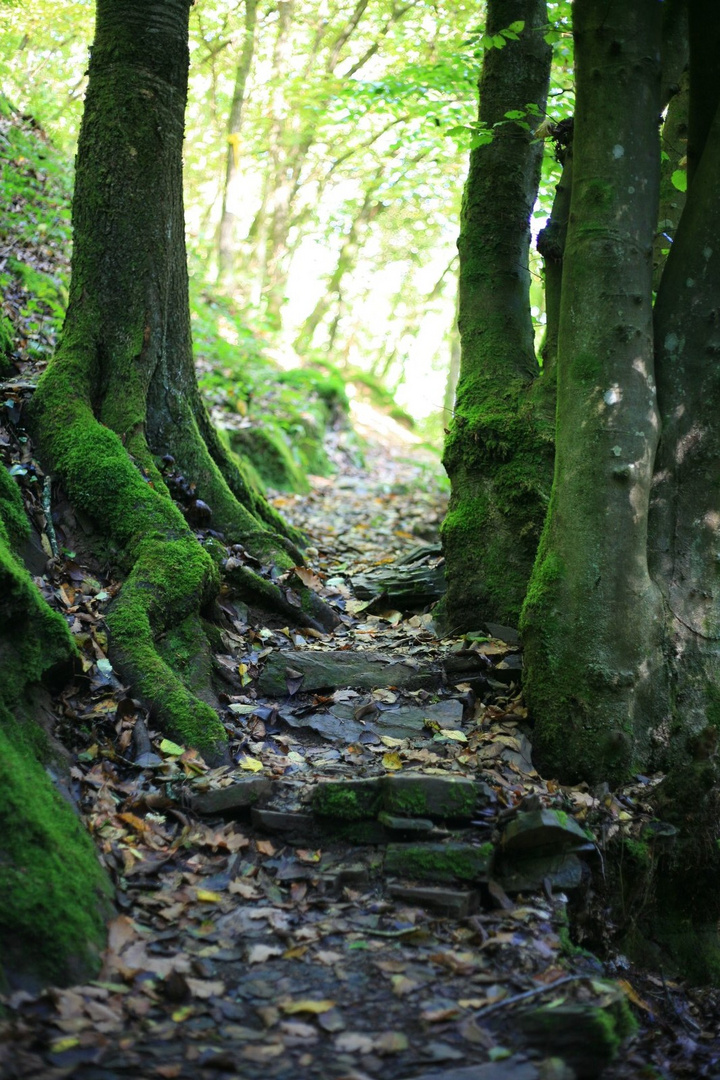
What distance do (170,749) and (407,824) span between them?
1.19 metres

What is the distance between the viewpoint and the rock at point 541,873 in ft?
11.4

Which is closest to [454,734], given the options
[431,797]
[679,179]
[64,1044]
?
[431,797]

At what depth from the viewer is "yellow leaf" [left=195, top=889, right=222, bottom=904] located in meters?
3.25

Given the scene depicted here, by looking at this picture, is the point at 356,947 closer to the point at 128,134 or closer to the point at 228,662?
the point at 228,662

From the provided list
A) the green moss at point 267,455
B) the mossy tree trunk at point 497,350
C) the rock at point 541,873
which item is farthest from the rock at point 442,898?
the green moss at point 267,455

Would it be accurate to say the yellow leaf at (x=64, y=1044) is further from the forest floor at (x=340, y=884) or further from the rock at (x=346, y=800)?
the rock at (x=346, y=800)

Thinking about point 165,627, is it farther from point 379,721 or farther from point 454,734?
point 454,734

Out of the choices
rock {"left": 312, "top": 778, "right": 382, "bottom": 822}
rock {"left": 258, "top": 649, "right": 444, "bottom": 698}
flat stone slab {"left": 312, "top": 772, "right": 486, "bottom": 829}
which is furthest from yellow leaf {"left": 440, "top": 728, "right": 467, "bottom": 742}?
rock {"left": 312, "top": 778, "right": 382, "bottom": 822}

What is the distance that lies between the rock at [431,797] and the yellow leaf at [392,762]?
40 cm

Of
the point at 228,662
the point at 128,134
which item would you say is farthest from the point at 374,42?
the point at 228,662

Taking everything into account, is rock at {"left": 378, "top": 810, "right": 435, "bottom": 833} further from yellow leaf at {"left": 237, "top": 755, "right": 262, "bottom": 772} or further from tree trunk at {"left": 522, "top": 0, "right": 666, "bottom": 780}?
tree trunk at {"left": 522, "top": 0, "right": 666, "bottom": 780}

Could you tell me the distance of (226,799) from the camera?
12.1 ft

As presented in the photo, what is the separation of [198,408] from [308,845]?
12.3 feet

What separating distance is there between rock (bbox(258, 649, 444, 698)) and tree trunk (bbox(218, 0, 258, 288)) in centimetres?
1251
